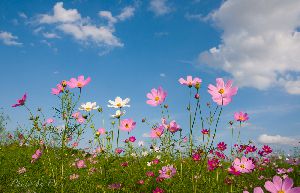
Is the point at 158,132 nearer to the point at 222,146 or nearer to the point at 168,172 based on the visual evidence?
the point at 168,172

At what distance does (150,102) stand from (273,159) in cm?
775

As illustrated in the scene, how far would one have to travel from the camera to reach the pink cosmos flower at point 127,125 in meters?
3.67

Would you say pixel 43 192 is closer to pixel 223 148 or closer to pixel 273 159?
pixel 223 148

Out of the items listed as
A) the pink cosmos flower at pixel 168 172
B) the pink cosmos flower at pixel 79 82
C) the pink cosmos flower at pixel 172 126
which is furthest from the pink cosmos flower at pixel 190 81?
the pink cosmos flower at pixel 168 172

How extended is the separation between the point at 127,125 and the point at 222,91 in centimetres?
153

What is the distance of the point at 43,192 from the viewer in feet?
13.6

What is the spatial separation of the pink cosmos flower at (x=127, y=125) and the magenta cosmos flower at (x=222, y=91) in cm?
142

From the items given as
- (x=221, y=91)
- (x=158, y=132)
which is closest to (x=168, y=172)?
(x=158, y=132)

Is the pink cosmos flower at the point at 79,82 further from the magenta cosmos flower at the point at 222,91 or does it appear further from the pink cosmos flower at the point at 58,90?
the magenta cosmos flower at the point at 222,91

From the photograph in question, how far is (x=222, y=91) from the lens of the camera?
237 centimetres

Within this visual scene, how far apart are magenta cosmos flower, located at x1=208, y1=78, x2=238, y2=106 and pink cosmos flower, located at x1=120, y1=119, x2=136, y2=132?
1419 mm

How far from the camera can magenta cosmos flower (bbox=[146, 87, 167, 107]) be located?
9.61 ft

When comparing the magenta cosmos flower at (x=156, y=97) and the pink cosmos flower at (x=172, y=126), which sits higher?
the magenta cosmos flower at (x=156, y=97)

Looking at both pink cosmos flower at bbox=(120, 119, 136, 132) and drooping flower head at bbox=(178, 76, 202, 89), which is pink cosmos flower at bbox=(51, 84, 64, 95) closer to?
pink cosmos flower at bbox=(120, 119, 136, 132)
